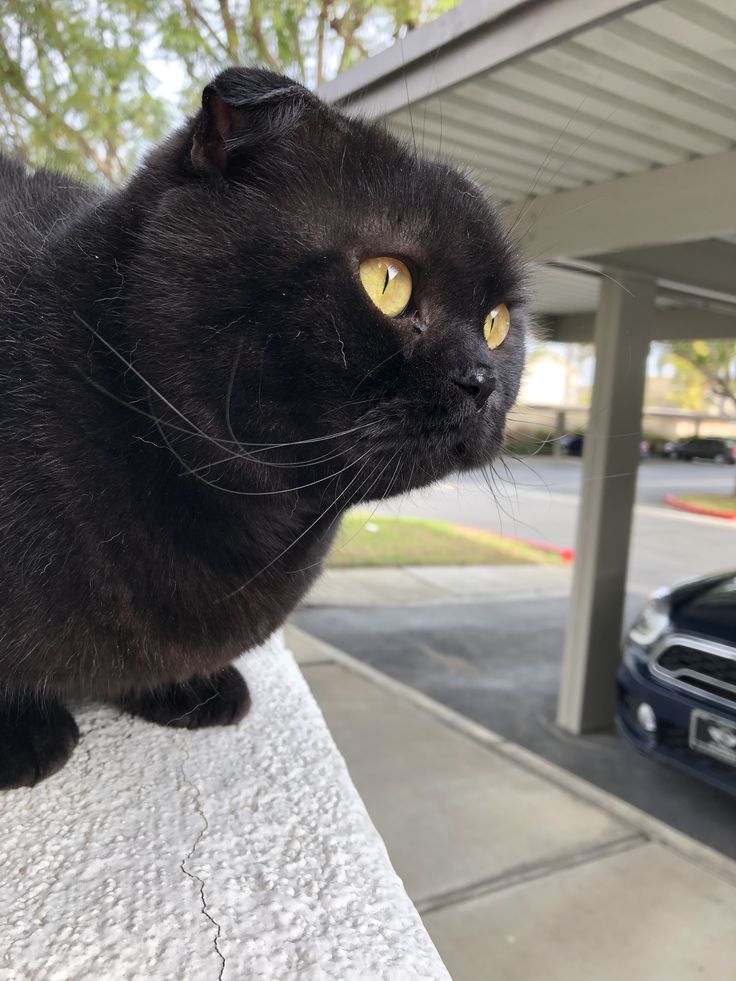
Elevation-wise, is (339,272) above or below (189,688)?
above

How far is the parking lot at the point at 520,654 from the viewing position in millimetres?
3115

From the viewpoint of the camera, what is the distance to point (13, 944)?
0.58m

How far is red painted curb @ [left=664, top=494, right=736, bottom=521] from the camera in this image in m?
10.9

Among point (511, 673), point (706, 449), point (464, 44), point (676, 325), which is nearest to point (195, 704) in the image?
point (464, 44)

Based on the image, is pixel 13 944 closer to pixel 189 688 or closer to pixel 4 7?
pixel 189 688

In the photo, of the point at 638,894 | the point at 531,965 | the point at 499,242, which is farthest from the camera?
the point at 638,894

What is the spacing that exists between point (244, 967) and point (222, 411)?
1.45 feet

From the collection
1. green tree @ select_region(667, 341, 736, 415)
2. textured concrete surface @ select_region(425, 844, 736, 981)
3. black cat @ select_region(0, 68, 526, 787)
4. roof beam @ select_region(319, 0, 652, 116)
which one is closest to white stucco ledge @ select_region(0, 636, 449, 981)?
black cat @ select_region(0, 68, 526, 787)

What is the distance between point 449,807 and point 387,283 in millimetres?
2415

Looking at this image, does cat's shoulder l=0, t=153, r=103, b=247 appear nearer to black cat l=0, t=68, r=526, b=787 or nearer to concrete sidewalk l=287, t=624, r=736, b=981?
black cat l=0, t=68, r=526, b=787

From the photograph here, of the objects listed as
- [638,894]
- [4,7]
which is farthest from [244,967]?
[4,7]

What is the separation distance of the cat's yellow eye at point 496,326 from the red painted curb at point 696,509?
37.0 feet

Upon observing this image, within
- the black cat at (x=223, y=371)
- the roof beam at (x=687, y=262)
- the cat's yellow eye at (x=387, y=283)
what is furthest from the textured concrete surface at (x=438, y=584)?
the cat's yellow eye at (x=387, y=283)

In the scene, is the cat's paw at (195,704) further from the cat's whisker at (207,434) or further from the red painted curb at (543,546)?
the red painted curb at (543,546)
